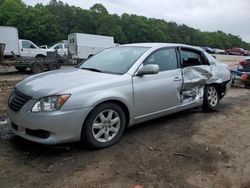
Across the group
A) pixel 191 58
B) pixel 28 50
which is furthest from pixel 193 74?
pixel 28 50

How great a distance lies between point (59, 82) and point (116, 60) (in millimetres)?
1276

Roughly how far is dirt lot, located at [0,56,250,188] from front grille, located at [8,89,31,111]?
0.62 meters

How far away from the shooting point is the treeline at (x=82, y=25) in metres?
47.6

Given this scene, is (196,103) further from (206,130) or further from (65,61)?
(65,61)

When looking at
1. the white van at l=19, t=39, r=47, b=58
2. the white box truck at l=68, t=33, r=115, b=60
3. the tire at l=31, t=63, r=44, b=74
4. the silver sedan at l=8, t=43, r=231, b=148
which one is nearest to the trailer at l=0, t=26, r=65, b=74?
the tire at l=31, t=63, r=44, b=74

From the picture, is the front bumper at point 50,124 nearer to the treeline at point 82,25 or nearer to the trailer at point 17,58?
the trailer at point 17,58

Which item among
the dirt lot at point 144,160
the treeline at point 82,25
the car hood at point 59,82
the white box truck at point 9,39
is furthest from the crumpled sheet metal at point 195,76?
the treeline at point 82,25

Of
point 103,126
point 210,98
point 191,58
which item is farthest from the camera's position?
point 210,98

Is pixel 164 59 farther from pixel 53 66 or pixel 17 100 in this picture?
pixel 53 66

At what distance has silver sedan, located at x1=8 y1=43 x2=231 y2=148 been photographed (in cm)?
→ 405

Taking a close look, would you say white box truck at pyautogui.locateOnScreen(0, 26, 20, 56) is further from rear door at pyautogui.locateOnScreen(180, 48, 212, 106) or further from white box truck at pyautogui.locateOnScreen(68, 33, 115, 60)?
rear door at pyautogui.locateOnScreen(180, 48, 212, 106)

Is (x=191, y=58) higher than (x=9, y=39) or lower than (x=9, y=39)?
lower

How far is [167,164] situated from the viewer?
13.4 feet

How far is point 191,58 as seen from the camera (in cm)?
624
